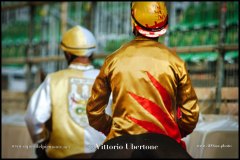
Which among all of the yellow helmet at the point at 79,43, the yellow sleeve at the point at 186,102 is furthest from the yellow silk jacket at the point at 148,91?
the yellow helmet at the point at 79,43

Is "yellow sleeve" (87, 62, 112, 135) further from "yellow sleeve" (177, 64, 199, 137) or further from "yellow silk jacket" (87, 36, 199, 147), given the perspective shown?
"yellow sleeve" (177, 64, 199, 137)

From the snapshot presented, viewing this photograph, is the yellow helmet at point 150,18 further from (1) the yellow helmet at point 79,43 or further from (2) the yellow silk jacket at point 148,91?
(1) the yellow helmet at point 79,43

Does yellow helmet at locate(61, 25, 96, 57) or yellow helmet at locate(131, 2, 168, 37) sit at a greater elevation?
yellow helmet at locate(131, 2, 168, 37)

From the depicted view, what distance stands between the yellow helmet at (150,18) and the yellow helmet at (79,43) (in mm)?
1683

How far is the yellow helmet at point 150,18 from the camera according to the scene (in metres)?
3.30

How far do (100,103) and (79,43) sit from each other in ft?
5.67

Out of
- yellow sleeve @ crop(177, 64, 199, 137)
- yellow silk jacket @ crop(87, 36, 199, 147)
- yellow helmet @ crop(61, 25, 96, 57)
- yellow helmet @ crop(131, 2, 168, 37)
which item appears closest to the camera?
yellow silk jacket @ crop(87, 36, 199, 147)

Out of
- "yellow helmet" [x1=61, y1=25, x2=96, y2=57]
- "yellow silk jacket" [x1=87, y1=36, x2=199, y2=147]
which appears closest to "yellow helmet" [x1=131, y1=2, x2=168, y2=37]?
"yellow silk jacket" [x1=87, y1=36, x2=199, y2=147]

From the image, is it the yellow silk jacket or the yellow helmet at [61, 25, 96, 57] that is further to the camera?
the yellow helmet at [61, 25, 96, 57]

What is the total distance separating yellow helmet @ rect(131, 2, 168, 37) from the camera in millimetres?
3297

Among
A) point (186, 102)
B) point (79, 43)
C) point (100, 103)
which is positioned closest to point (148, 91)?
point (186, 102)

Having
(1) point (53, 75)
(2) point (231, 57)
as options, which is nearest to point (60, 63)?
(2) point (231, 57)

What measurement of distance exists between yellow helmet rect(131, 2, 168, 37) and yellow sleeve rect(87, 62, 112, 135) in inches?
12.3

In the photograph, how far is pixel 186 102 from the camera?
3.23 m
